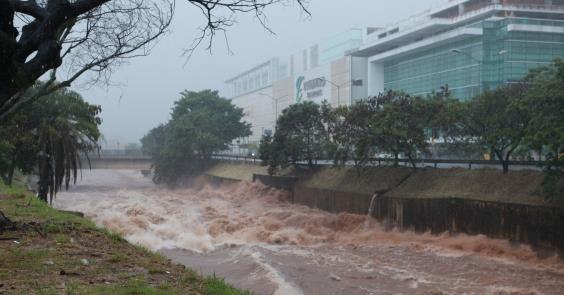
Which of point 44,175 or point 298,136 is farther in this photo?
point 298,136

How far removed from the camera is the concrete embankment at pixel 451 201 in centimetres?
2364

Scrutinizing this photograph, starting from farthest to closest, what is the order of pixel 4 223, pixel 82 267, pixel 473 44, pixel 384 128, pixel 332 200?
pixel 473 44
pixel 332 200
pixel 384 128
pixel 4 223
pixel 82 267

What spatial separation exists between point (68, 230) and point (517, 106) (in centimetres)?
1987

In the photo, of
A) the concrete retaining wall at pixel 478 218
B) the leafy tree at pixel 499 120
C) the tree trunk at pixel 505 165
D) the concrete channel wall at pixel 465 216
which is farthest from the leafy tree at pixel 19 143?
the tree trunk at pixel 505 165

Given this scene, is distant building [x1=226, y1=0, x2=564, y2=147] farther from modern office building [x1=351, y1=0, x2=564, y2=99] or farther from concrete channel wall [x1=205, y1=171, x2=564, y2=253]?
concrete channel wall [x1=205, y1=171, x2=564, y2=253]

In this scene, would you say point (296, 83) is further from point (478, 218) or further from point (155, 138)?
point (478, 218)

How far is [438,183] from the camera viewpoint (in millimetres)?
31078

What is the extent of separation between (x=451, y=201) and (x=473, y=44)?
142ft

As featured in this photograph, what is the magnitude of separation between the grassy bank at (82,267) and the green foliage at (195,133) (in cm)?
5528

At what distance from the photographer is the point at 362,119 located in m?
36.1

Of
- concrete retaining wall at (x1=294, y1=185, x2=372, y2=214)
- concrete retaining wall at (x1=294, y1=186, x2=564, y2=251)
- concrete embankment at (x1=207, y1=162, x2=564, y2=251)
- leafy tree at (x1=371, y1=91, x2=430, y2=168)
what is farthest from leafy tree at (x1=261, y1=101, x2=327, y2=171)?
leafy tree at (x1=371, y1=91, x2=430, y2=168)

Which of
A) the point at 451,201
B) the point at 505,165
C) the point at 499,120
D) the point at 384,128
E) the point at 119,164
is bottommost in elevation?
the point at 451,201

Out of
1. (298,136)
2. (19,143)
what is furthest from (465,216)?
(19,143)

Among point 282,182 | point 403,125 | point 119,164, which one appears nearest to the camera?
point 403,125
